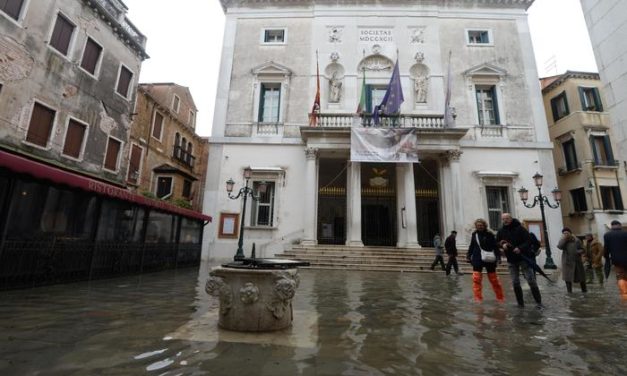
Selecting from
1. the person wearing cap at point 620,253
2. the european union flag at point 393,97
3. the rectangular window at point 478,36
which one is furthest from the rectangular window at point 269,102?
the person wearing cap at point 620,253

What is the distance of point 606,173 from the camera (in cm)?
2002

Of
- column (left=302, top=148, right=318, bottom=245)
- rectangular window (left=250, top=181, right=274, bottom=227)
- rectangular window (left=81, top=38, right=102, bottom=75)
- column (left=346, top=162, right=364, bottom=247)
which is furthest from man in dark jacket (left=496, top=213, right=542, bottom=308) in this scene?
Result: rectangular window (left=81, top=38, right=102, bottom=75)

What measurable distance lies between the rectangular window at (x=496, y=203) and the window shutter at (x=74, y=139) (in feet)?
71.0

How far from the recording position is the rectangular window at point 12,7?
11928 mm

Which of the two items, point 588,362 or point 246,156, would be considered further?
point 246,156

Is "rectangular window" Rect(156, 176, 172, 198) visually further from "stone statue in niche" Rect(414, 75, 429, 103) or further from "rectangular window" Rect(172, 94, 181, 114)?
"stone statue in niche" Rect(414, 75, 429, 103)

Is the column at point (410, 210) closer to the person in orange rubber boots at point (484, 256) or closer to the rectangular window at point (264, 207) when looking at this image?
the rectangular window at point (264, 207)

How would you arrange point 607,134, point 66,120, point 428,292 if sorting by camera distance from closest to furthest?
point 428,292 < point 66,120 < point 607,134

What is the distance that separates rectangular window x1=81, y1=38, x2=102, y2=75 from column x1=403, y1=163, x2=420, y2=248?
17.3 meters

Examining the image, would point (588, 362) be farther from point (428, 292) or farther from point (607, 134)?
point (607, 134)

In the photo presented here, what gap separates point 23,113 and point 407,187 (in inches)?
690

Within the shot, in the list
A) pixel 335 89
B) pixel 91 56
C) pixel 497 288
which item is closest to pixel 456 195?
pixel 335 89

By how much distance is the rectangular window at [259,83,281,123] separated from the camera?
61.4 feet

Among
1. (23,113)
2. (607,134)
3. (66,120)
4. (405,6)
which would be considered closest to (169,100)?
(66,120)
